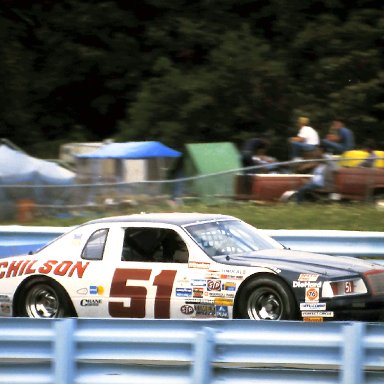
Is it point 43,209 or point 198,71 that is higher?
point 198,71

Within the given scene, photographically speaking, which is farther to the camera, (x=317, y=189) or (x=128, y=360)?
(x=317, y=189)

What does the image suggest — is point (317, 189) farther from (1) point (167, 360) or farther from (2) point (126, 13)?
(2) point (126, 13)

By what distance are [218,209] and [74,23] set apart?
53.9 ft

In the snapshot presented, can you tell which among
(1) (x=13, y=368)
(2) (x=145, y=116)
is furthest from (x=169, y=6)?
(1) (x=13, y=368)

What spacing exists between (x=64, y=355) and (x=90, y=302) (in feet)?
11.9

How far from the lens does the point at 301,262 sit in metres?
10.4

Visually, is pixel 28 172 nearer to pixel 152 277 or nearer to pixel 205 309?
pixel 152 277

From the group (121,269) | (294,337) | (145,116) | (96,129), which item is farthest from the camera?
(96,129)

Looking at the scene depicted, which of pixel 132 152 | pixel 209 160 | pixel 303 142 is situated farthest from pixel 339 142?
pixel 132 152

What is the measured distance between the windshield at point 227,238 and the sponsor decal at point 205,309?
55 cm

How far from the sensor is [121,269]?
10.9m

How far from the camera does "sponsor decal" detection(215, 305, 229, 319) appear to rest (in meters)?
10.2

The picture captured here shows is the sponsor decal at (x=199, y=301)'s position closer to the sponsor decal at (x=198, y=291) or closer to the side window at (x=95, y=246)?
the sponsor decal at (x=198, y=291)

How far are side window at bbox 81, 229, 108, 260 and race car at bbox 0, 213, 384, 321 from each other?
1 cm
